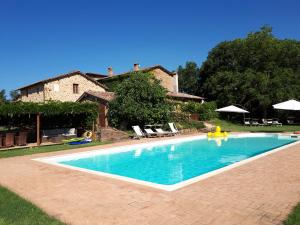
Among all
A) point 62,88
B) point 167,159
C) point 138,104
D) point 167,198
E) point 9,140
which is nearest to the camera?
point 167,198

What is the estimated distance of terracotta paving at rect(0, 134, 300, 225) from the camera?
4789 mm

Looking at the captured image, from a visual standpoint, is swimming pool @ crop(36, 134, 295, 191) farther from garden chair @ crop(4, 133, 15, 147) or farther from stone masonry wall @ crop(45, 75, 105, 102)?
stone masonry wall @ crop(45, 75, 105, 102)

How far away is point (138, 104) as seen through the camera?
22.2 m

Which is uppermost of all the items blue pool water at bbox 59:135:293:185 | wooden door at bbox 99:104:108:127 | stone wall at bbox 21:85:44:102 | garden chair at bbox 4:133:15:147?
stone wall at bbox 21:85:44:102

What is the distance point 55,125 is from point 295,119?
92.4 feet

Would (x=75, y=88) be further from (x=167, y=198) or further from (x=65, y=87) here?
(x=167, y=198)

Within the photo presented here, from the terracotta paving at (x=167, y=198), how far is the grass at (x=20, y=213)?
0.22 metres

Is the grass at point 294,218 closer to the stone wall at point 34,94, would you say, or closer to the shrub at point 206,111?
the shrub at point 206,111

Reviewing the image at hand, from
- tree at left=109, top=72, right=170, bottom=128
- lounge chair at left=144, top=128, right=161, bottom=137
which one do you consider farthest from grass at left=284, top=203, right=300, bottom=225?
tree at left=109, top=72, right=170, bottom=128

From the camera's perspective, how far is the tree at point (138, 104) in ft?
72.0

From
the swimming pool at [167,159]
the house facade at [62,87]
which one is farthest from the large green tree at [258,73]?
the house facade at [62,87]

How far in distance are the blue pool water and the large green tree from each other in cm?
1741

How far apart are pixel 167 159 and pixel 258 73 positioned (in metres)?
26.0

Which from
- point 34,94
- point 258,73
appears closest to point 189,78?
point 258,73
